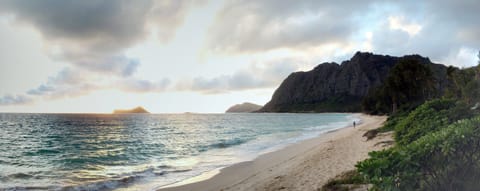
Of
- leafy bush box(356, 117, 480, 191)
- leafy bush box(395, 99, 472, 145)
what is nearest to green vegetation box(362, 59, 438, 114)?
leafy bush box(395, 99, 472, 145)

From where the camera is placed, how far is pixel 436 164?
5422 mm

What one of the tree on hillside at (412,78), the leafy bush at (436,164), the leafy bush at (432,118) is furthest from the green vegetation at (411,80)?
the leafy bush at (436,164)

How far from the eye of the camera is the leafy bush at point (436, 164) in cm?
517

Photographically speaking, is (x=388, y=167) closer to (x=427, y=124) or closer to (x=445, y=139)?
(x=445, y=139)

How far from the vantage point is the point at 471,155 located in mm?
5312

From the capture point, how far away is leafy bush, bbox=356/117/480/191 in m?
5.17

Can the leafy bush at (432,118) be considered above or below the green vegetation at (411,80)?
below

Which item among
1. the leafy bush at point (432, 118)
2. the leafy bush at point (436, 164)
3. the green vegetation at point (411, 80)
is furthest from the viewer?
the green vegetation at point (411, 80)

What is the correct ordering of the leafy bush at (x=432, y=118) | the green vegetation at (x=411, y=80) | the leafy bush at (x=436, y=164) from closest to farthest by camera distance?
the leafy bush at (x=436, y=164) → the leafy bush at (x=432, y=118) → the green vegetation at (x=411, y=80)

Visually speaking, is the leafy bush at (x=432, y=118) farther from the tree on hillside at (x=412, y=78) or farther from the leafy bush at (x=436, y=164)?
the tree on hillside at (x=412, y=78)

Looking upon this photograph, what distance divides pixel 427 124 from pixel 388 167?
7.11 metres

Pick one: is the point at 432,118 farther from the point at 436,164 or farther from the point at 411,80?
the point at 411,80

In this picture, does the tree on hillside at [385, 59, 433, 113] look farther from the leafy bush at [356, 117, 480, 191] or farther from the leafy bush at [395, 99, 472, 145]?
the leafy bush at [356, 117, 480, 191]

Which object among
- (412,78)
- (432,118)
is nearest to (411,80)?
(412,78)
